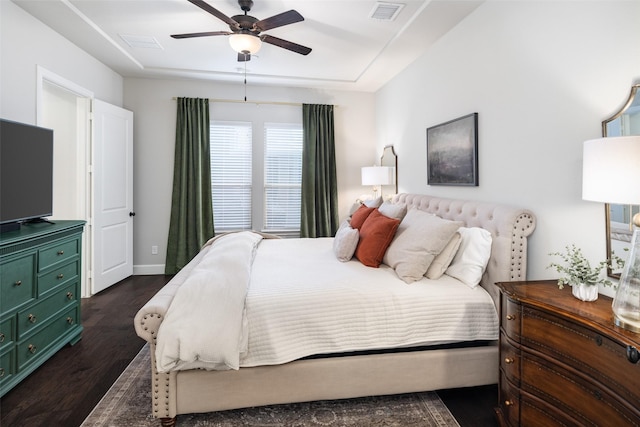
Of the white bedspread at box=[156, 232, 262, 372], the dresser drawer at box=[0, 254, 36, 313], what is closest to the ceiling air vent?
the white bedspread at box=[156, 232, 262, 372]

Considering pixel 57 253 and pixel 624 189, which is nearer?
pixel 624 189

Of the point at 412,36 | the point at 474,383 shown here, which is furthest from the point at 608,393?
the point at 412,36

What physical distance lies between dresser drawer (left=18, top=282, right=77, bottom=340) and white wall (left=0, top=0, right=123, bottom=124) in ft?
4.84

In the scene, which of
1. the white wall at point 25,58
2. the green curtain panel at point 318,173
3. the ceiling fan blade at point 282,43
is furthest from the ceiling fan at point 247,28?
the green curtain panel at point 318,173

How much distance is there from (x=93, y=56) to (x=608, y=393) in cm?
516

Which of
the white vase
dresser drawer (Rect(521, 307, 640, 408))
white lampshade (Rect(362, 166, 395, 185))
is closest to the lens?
dresser drawer (Rect(521, 307, 640, 408))

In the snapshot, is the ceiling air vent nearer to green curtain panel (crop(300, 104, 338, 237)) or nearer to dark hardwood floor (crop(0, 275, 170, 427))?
green curtain panel (crop(300, 104, 338, 237))

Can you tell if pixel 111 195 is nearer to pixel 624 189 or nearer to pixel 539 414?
pixel 539 414

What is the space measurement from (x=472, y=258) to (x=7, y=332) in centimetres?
293

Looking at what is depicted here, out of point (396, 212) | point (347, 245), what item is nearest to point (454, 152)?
point (396, 212)

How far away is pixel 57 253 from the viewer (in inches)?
99.2

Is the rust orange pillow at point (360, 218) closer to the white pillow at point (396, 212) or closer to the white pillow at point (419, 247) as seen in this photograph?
the white pillow at point (396, 212)

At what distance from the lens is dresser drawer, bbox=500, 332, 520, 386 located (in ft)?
5.31

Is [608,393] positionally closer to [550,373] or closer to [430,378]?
[550,373]
